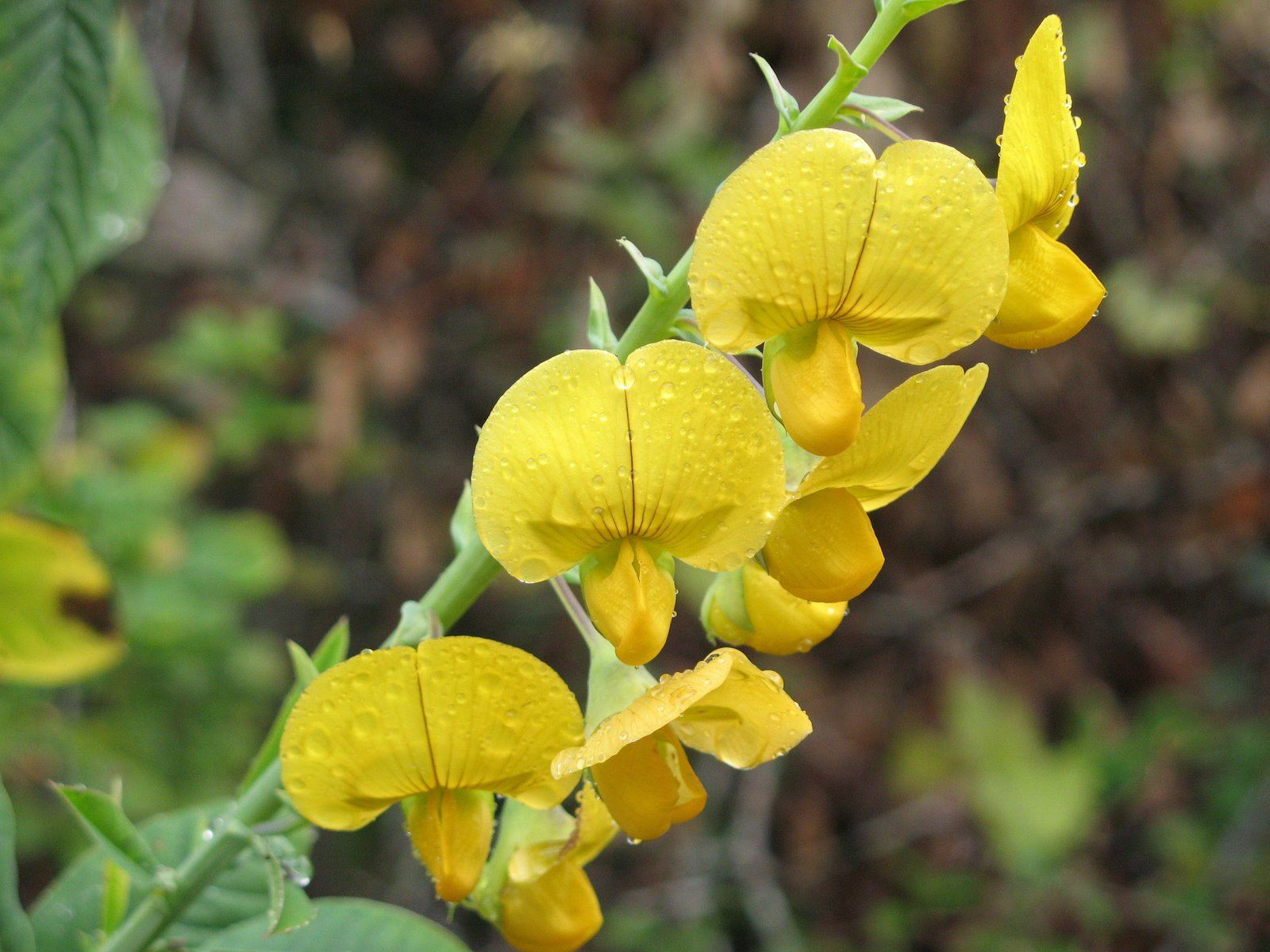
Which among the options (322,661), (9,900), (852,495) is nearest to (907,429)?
(852,495)

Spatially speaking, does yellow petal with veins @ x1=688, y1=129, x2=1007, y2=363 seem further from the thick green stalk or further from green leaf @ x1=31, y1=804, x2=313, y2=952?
green leaf @ x1=31, y1=804, x2=313, y2=952

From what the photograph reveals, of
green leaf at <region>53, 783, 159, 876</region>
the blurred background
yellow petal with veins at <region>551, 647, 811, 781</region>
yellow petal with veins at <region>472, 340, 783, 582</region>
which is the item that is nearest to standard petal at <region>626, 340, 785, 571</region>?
yellow petal with veins at <region>472, 340, 783, 582</region>

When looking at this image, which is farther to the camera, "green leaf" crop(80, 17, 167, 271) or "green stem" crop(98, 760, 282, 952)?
"green leaf" crop(80, 17, 167, 271)

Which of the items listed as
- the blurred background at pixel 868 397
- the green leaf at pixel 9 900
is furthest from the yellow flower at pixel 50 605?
the blurred background at pixel 868 397

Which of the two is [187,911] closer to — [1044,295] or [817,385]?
[817,385]

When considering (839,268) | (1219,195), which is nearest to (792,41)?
(1219,195)

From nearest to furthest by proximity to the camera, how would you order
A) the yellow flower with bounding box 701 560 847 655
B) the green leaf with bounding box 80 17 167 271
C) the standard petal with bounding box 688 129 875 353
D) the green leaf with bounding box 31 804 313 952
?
the standard petal with bounding box 688 129 875 353 < the yellow flower with bounding box 701 560 847 655 < the green leaf with bounding box 31 804 313 952 < the green leaf with bounding box 80 17 167 271

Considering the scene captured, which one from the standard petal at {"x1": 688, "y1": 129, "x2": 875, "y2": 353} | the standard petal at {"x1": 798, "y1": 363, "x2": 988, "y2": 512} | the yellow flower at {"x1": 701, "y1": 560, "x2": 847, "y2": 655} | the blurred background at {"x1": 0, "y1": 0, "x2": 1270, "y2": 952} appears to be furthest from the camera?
the blurred background at {"x1": 0, "y1": 0, "x2": 1270, "y2": 952}

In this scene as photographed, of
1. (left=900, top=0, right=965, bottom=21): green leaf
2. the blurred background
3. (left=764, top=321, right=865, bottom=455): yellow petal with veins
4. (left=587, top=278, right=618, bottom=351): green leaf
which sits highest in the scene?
(left=900, top=0, right=965, bottom=21): green leaf
